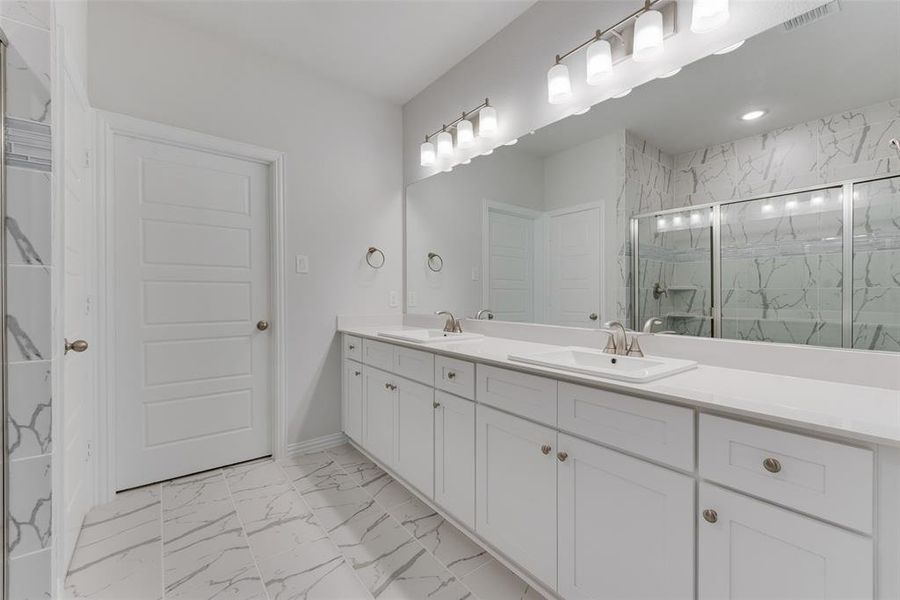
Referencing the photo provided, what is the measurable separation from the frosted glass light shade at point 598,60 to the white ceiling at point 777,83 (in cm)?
12

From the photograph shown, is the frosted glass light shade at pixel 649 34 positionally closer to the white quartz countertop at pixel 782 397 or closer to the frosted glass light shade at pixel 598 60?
the frosted glass light shade at pixel 598 60

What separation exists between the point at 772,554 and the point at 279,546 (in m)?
1.70

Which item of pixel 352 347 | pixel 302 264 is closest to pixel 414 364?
pixel 352 347

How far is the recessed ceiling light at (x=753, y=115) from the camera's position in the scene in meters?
1.27

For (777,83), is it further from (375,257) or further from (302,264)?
(302,264)

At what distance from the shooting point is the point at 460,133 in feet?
7.93

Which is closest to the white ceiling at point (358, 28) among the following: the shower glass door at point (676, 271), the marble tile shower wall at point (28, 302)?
the marble tile shower wall at point (28, 302)

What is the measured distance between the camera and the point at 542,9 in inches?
77.4

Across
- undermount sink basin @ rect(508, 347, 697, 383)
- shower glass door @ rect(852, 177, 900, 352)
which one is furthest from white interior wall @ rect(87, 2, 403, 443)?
shower glass door @ rect(852, 177, 900, 352)

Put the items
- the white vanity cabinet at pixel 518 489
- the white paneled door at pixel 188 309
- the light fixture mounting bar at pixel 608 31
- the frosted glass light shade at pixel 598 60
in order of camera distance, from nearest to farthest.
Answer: the white vanity cabinet at pixel 518 489
the light fixture mounting bar at pixel 608 31
the frosted glass light shade at pixel 598 60
the white paneled door at pixel 188 309

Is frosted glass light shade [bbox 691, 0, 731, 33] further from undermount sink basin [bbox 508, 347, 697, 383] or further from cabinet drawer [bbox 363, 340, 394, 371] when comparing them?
cabinet drawer [bbox 363, 340, 394, 371]

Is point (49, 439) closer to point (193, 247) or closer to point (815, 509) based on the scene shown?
point (193, 247)

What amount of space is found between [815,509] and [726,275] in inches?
32.1

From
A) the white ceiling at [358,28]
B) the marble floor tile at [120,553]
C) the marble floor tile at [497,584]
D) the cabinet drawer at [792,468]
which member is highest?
the white ceiling at [358,28]
